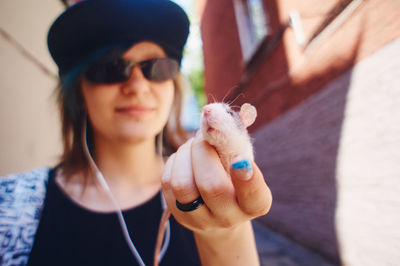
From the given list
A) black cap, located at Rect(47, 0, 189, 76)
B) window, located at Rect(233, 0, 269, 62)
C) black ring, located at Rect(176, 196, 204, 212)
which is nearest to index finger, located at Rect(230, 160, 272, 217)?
black ring, located at Rect(176, 196, 204, 212)

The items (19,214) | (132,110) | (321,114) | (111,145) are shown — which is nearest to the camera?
(19,214)

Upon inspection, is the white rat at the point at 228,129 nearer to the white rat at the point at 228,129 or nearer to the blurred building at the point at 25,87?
the white rat at the point at 228,129

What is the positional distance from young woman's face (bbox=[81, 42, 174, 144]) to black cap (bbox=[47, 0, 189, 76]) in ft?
0.35

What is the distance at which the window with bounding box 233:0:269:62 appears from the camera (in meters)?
1.77

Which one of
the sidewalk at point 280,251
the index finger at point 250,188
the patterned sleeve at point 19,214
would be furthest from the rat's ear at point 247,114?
the sidewalk at point 280,251

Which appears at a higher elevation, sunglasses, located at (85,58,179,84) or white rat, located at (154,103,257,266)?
sunglasses, located at (85,58,179,84)

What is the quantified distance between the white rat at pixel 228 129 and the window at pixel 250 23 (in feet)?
4.45

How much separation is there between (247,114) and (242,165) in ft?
0.46

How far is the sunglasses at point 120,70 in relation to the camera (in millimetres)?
991

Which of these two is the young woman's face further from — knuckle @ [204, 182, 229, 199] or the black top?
knuckle @ [204, 182, 229, 199]

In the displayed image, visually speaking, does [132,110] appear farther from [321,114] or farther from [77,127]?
[321,114]

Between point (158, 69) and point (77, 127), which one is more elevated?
point (158, 69)

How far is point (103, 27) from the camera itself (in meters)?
1.08

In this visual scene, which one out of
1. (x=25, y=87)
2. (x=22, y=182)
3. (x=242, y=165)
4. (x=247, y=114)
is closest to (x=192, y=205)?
(x=242, y=165)
